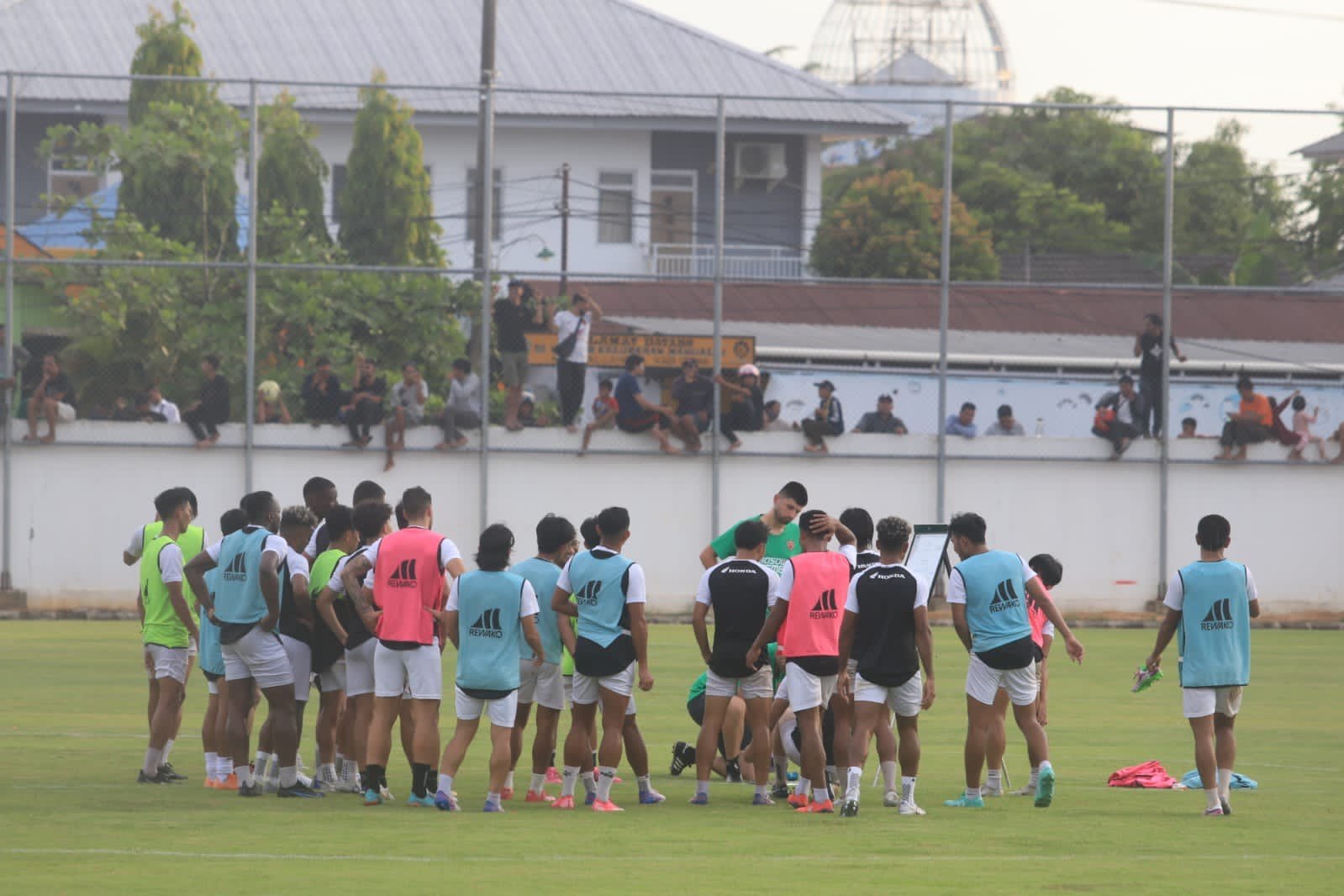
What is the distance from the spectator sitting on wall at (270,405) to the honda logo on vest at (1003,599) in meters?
16.6

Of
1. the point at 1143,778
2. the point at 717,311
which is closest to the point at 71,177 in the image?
the point at 717,311

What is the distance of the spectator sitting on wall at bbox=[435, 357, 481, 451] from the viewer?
2728cm

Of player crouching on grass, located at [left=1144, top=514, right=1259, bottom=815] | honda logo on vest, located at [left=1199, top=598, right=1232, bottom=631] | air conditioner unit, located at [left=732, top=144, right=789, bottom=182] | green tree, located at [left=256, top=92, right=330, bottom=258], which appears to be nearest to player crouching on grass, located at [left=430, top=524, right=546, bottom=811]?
player crouching on grass, located at [left=1144, top=514, right=1259, bottom=815]

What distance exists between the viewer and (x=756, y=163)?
1158 inches

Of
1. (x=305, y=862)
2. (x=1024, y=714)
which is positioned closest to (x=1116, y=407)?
(x=1024, y=714)

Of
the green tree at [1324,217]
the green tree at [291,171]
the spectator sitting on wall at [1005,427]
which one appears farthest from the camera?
the green tree at [1324,217]

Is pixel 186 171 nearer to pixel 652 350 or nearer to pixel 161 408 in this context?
pixel 161 408

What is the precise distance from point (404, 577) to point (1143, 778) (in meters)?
5.35

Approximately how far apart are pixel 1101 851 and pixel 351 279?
18.5 meters

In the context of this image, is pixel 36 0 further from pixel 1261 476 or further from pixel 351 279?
pixel 1261 476

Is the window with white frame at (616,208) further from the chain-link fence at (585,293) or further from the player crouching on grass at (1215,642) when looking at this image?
the player crouching on grass at (1215,642)

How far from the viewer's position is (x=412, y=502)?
1233 centimetres

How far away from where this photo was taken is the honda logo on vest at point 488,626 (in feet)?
39.0

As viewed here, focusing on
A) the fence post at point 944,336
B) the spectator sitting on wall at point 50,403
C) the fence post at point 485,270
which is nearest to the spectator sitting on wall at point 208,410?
the spectator sitting on wall at point 50,403
